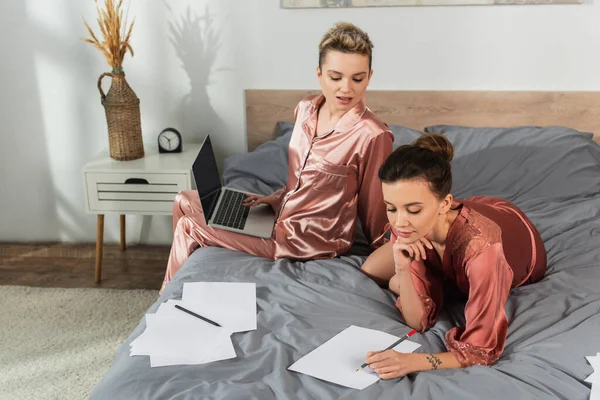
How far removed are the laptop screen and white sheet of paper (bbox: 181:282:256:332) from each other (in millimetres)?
406

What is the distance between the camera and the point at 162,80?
3113 mm

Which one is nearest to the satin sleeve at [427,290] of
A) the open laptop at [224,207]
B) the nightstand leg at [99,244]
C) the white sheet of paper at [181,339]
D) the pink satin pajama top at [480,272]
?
the pink satin pajama top at [480,272]

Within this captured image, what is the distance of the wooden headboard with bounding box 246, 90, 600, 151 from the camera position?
289cm

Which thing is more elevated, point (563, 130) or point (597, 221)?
point (563, 130)

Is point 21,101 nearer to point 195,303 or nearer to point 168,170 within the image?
point 168,170

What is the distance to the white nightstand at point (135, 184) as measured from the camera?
2.79 meters

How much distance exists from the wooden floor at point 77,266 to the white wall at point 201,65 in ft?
0.38

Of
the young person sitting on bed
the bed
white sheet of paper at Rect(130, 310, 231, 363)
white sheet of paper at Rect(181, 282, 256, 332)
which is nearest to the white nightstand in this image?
the bed

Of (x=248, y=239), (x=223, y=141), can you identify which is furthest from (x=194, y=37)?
(x=248, y=239)

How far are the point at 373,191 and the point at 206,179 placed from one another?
619mm

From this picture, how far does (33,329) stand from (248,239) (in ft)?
3.27

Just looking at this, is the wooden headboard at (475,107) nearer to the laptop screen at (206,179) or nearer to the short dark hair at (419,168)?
the laptop screen at (206,179)

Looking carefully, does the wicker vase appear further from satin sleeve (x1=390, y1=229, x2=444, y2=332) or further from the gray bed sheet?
satin sleeve (x1=390, y1=229, x2=444, y2=332)

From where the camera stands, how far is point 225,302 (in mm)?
1820
